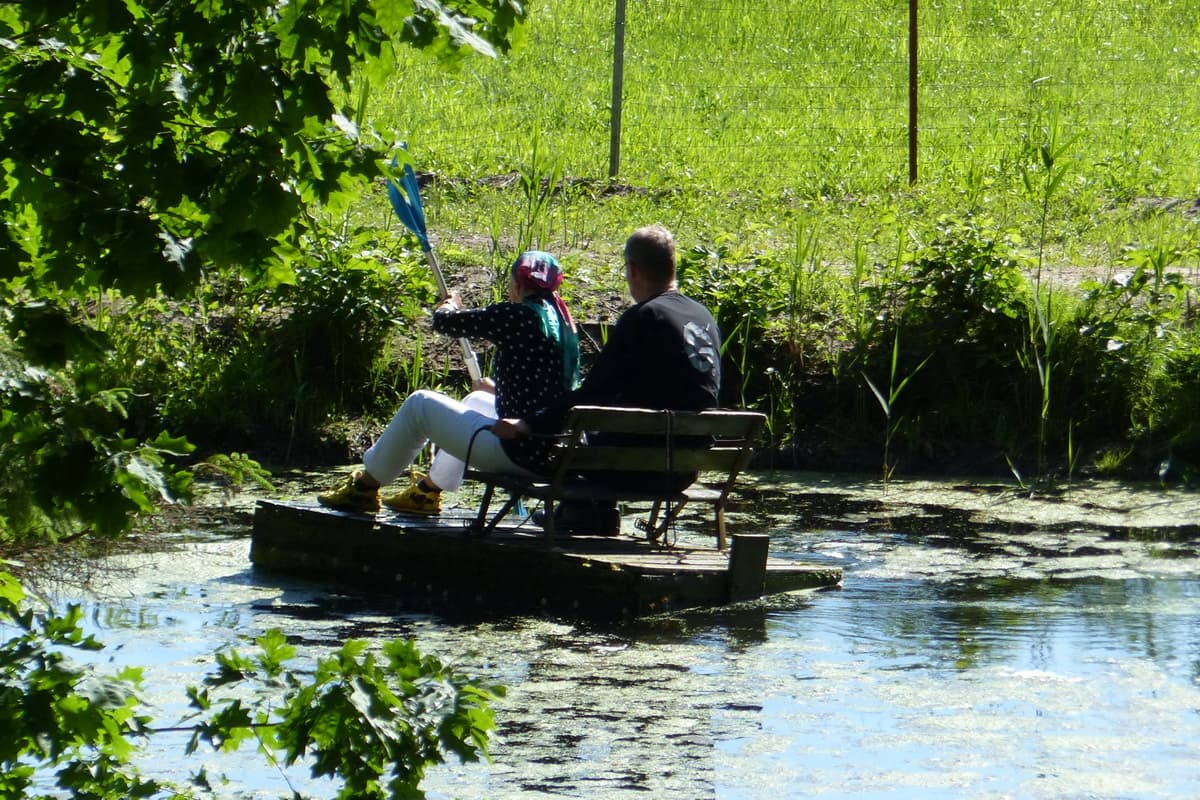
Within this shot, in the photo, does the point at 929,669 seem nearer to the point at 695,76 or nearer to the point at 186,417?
the point at 186,417

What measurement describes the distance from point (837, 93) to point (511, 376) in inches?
557

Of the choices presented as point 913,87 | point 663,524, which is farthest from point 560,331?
point 913,87

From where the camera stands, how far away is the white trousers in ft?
25.5

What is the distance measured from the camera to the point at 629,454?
24.5ft

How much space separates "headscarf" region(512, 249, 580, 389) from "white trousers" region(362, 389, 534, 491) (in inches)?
17.1

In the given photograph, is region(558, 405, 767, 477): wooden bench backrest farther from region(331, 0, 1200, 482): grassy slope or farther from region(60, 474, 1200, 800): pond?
region(331, 0, 1200, 482): grassy slope


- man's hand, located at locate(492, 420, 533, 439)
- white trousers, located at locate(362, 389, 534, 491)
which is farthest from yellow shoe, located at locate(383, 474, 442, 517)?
man's hand, located at locate(492, 420, 533, 439)

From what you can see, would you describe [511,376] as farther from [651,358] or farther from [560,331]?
[651,358]

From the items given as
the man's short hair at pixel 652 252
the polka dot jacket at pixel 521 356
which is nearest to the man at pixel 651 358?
the man's short hair at pixel 652 252

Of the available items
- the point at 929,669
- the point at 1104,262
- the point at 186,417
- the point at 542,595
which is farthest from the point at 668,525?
the point at 1104,262

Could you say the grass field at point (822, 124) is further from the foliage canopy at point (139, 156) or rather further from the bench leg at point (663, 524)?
the foliage canopy at point (139, 156)

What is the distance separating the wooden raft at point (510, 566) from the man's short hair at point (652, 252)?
1206 mm

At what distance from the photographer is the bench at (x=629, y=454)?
7.27m

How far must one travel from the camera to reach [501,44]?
334cm
